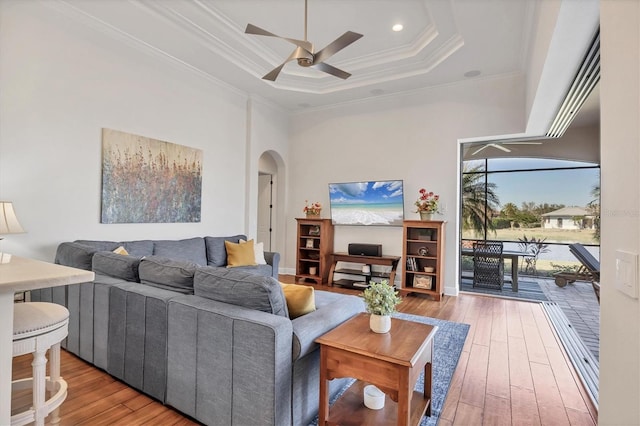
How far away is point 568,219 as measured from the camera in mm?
4434

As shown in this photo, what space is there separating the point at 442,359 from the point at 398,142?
12.6 feet

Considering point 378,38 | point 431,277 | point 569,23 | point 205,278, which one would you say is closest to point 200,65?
point 378,38

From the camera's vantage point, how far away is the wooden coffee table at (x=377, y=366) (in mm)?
1523

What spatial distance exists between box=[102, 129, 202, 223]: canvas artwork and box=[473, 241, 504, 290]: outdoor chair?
4.56m

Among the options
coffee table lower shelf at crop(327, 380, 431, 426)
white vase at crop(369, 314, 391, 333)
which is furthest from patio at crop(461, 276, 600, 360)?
white vase at crop(369, 314, 391, 333)

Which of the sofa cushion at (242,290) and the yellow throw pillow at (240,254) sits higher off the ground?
the sofa cushion at (242,290)

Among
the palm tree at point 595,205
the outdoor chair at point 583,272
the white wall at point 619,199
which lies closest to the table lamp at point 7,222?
the white wall at point 619,199

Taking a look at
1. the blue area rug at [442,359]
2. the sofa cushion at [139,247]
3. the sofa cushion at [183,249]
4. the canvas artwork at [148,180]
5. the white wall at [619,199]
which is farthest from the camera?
the sofa cushion at [183,249]

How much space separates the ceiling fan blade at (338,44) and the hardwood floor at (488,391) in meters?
2.98

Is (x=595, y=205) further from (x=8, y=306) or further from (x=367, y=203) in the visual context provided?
(x=8, y=306)

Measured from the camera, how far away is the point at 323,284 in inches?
232

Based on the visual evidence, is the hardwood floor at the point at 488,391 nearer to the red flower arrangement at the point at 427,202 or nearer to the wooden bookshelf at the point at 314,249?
the red flower arrangement at the point at 427,202

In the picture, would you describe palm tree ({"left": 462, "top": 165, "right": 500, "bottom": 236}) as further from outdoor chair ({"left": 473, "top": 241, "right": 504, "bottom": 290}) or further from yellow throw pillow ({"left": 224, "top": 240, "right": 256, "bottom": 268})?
yellow throw pillow ({"left": 224, "top": 240, "right": 256, "bottom": 268})

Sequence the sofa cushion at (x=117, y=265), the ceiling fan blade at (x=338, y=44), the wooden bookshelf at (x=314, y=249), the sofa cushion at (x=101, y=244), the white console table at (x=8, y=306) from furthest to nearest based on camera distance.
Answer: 1. the wooden bookshelf at (x=314, y=249)
2. the sofa cushion at (x=101, y=244)
3. the ceiling fan blade at (x=338, y=44)
4. the sofa cushion at (x=117, y=265)
5. the white console table at (x=8, y=306)
